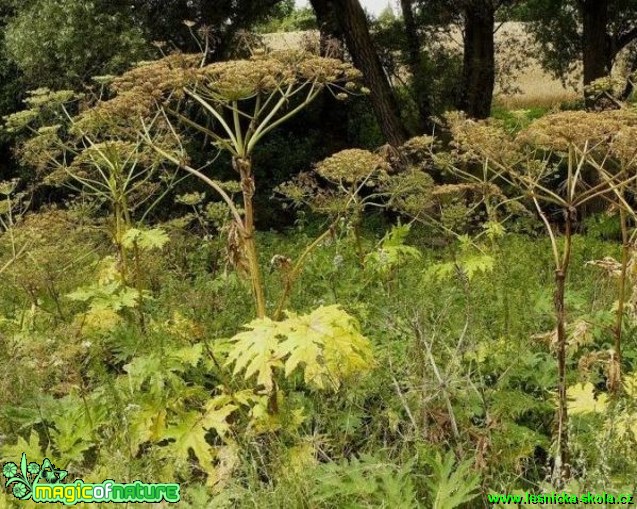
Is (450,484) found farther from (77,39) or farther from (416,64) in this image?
(416,64)

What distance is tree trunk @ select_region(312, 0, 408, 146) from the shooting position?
1116 centimetres

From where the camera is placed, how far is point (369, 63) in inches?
445

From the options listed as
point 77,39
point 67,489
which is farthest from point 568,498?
point 77,39

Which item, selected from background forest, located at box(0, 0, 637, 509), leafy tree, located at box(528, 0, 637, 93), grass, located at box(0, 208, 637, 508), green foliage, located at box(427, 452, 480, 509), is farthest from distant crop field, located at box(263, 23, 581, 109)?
green foliage, located at box(427, 452, 480, 509)

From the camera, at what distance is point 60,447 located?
3.64 metres

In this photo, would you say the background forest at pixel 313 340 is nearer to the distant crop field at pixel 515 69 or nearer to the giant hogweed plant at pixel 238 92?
the giant hogweed plant at pixel 238 92

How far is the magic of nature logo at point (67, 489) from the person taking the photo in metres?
3.06

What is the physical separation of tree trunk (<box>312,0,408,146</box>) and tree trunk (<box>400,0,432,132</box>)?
1469mm

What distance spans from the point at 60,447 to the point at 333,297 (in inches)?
84.8

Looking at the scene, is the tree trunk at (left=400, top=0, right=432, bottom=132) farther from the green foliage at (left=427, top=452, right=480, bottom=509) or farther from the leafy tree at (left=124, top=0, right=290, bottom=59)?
the green foliage at (left=427, top=452, right=480, bottom=509)

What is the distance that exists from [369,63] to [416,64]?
2.11 metres

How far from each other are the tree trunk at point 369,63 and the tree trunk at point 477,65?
1.23 metres

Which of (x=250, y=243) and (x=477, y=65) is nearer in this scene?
(x=250, y=243)

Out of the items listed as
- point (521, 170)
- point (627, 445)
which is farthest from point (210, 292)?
point (521, 170)
